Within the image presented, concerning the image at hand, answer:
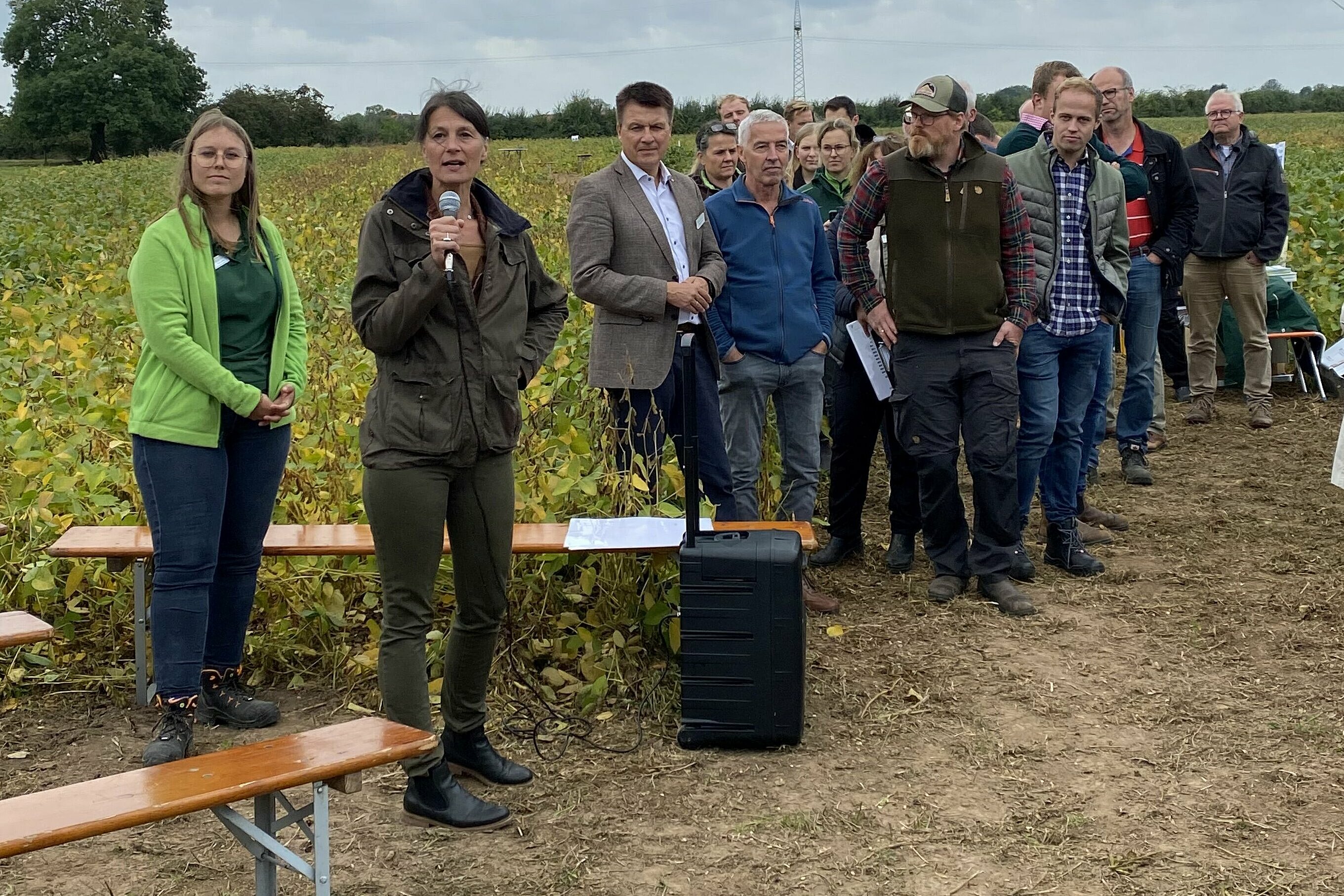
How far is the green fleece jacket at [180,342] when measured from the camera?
3861 mm

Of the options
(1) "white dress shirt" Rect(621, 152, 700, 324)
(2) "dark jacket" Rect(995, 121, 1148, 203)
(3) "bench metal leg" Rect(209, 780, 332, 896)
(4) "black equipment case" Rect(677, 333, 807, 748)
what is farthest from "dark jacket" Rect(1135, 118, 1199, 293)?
(3) "bench metal leg" Rect(209, 780, 332, 896)

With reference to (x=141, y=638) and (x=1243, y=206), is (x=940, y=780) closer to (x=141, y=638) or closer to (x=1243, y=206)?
(x=141, y=638)

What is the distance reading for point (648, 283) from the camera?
4871 mm

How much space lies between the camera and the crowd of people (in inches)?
132

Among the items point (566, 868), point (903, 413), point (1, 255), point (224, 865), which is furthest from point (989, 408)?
point (1, 255)

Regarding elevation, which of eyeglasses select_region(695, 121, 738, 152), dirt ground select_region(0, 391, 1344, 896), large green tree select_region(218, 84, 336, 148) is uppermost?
large green tree select_region(218, 84, 336, 148)

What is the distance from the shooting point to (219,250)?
13.2 ft

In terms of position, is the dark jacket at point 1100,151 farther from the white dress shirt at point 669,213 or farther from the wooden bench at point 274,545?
the wooden bench at point 274,545

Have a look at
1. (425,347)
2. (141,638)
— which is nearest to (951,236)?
(425,347)

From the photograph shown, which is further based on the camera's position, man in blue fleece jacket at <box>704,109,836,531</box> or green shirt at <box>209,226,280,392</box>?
man in blue fleece jacket at <box>704,109,836,531</box>

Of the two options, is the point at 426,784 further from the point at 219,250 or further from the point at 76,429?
the point at 76,429

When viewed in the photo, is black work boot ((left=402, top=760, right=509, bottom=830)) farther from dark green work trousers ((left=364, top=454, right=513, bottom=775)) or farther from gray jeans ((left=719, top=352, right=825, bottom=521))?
gray jeans ((left=719, top=352, right=825, bottom=521))

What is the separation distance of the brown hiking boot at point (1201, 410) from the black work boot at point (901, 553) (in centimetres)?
345

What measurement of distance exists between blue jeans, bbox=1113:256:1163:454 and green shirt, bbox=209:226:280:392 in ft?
13.9
